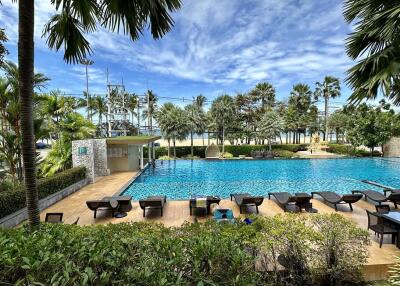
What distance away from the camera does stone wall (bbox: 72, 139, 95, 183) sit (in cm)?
1512

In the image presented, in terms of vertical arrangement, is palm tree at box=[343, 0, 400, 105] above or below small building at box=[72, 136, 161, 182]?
above

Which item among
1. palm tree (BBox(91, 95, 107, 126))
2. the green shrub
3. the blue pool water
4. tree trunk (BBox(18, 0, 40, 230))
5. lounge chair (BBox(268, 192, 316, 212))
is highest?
palm tree (BBox(91, 95, 107, 126))

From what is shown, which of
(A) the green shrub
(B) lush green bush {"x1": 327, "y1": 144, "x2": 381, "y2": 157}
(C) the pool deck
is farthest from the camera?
(A) the green shrub

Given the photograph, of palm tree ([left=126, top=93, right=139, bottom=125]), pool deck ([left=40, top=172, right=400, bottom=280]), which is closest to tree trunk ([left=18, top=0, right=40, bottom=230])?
pool deck ([left=40, top=172, right=400, bottom=280])

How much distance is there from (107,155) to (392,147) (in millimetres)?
31912

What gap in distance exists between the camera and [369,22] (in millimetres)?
4832

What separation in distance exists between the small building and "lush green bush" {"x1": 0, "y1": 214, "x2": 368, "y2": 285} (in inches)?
478

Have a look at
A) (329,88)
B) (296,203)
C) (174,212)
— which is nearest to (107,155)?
(174,212)

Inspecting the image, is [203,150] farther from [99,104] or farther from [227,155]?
[99,104]

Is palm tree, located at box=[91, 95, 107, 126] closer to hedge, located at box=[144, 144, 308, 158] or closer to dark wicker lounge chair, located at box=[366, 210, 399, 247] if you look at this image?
hedge, located at box=[144, 144, 308, 158]

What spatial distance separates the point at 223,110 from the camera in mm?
31375

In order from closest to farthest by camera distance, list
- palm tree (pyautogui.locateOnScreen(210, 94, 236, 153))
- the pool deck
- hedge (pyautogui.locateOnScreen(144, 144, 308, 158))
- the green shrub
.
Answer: the pool deck < the green shrub < hedge (pyautogui.locateOnScreen(144, 144, 308, 158)) < palm tree (pyautogui.locateOnScreen(210, 94, 236, 153))

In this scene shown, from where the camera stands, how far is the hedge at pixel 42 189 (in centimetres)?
805

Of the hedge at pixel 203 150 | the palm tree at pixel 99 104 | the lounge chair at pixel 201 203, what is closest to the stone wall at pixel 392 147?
the hedge at pixel 203 150
